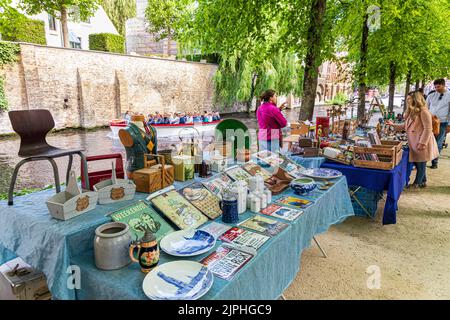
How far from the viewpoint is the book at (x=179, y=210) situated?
1944 mm

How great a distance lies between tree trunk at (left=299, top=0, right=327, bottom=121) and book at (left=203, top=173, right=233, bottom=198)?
3.92m

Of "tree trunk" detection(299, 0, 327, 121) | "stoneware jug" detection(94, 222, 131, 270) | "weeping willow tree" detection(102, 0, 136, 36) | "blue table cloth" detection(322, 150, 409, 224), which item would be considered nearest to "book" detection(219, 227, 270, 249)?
"stoneware jug" detection(94, 222, 131, 270)

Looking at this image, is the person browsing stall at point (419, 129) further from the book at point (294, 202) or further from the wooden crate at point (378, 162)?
the book at point (294, 202)

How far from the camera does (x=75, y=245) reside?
5.40 ft

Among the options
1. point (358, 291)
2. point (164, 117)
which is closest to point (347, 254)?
point (358, 291)

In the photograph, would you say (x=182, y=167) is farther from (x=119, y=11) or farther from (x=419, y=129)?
(x=119, y=11)

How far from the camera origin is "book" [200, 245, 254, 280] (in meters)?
1.49

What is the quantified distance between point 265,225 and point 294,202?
0.52 m

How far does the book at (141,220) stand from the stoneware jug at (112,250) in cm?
15

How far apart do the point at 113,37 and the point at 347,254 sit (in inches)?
904

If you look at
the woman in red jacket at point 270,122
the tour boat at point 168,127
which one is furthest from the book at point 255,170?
the tour boat at point 168,127

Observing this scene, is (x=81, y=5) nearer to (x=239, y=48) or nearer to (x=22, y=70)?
(x=22, y=70)

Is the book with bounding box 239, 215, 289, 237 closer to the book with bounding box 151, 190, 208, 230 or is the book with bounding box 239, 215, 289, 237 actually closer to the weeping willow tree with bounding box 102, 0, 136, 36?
the book with bounding box 151, 190, 208, 230

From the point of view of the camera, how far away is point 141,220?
6.02ft
